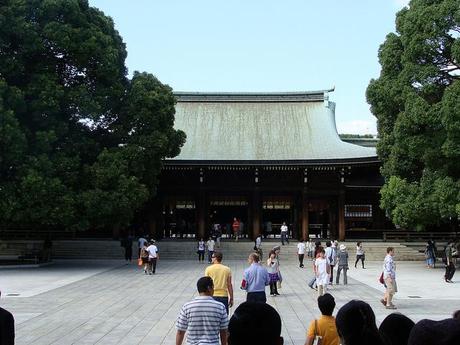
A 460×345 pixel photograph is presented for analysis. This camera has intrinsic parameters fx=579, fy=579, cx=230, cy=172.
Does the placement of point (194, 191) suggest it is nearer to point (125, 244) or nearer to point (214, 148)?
point (214, 148)

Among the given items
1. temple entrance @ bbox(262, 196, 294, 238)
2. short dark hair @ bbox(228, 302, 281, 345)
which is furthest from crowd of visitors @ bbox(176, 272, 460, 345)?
temple entrance @ bbox(262, 196, 294, 238)

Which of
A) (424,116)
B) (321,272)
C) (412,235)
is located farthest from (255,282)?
(412,235)

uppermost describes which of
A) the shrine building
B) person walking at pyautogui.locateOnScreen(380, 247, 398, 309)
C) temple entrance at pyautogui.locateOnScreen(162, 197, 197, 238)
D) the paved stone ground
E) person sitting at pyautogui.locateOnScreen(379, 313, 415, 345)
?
the shrine building

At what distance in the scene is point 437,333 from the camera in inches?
99.1

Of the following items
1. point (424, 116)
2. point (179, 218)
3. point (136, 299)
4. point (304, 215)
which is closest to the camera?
point (136, 299)

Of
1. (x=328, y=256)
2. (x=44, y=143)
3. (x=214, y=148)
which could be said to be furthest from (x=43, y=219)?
(x=214, y=148)

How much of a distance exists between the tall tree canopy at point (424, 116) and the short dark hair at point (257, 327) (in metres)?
21.3

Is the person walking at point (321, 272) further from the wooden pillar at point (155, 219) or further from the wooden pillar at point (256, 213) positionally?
the wooden pillar at point (155, 219)

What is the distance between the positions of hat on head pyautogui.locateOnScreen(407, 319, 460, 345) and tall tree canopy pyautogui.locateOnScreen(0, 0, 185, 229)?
72.1 feet

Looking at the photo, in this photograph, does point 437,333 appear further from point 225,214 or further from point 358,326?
point 225,214

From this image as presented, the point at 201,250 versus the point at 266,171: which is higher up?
the point at 266,171

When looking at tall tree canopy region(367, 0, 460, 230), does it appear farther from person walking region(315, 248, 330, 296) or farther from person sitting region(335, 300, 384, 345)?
person sitting region(335, 300, 384, 345)

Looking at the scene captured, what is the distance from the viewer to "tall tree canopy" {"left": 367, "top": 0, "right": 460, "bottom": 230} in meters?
23.5

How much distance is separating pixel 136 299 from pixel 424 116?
14769mm
